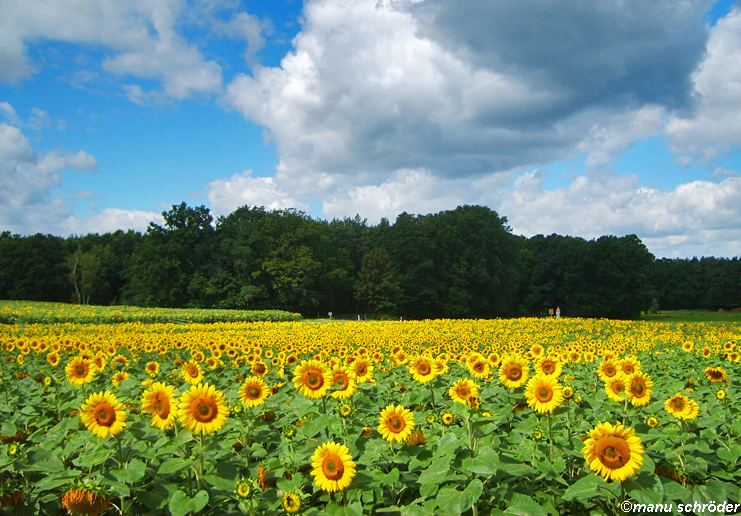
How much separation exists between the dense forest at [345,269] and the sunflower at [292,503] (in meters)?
46.3

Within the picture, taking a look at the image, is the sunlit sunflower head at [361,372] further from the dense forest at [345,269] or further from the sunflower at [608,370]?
the dense forest at [345,269]

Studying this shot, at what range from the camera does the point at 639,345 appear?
10.2 metres

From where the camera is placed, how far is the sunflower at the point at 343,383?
11.5 ft

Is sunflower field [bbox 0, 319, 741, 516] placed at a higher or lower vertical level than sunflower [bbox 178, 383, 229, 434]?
lower

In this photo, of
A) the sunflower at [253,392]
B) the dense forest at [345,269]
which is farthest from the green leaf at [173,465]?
the dense forest at [345,269]

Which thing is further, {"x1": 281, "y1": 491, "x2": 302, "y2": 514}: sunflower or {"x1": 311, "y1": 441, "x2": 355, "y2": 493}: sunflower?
{"x1": 311, "y1": 441, "x2": 355, "y2": 493}: sunflower

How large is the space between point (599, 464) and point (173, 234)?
52.2m

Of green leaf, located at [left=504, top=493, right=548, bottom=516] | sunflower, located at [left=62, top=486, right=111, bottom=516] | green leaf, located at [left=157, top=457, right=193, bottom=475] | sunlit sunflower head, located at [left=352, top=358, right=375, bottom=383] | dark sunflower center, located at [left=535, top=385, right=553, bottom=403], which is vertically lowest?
green leaf, located at [left=504, top=493, right=548, bottom=516]

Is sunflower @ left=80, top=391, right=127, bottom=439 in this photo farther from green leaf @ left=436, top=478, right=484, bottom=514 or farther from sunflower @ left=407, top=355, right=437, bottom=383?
sunflower @ left=407, top=355, right=437, bottom=383

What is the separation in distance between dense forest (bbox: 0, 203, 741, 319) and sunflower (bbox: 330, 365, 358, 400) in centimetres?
4487

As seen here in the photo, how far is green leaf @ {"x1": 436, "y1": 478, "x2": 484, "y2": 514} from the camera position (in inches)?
86.1

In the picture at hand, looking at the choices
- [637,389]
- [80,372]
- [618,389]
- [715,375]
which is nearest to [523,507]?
[637,389]

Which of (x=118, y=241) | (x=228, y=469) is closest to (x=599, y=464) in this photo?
(x=228, y=469)

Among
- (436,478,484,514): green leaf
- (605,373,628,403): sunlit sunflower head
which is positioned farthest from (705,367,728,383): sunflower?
(436,478,484,514): green leaf
